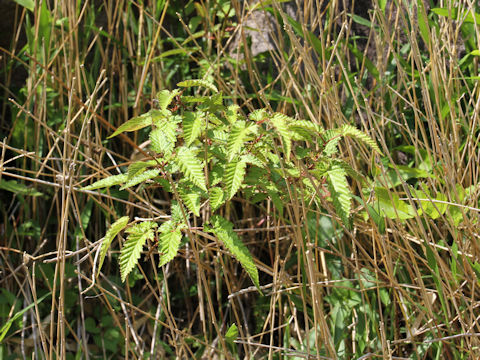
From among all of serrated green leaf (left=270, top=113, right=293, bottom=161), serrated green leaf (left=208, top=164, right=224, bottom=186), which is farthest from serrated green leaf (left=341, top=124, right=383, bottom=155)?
serrated green leaf (left=208, top=164, right=224, bottom=186)

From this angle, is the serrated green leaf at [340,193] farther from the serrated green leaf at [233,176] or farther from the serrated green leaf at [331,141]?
the serrated green leaf at [233,176]

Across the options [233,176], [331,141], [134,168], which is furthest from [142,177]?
[331,141]

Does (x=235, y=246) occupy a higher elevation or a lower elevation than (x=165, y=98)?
lower

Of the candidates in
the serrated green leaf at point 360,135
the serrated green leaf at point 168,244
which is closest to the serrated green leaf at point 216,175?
the serrated green leaf at point 168,244

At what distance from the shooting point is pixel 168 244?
925 millimetres

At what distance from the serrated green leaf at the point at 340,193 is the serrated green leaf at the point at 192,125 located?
0.76ft

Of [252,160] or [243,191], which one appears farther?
[243,191]

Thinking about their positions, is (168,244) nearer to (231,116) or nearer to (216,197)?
(216,197)

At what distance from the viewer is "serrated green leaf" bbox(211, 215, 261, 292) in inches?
35.1

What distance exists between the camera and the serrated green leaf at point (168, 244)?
902 millimetres

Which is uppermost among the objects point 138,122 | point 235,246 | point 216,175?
point 138,122

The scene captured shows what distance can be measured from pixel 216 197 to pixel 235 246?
0.30 feet

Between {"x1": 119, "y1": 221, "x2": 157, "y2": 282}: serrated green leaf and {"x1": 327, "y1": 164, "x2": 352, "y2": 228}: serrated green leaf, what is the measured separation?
1.03 ft

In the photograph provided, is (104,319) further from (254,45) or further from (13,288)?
(254,45)
